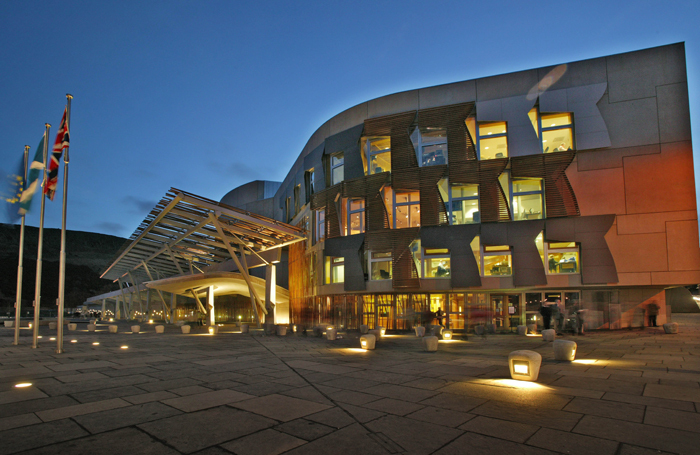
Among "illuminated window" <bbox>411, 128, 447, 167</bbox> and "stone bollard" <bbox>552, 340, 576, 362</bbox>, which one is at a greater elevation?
"illuminated window" <bbox>411, 128, 447, 167</bbox>

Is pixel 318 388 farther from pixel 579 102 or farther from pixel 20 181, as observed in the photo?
pixel 579 102

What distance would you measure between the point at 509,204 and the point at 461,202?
108 inches

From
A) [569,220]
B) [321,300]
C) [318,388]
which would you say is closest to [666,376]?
[318,388]

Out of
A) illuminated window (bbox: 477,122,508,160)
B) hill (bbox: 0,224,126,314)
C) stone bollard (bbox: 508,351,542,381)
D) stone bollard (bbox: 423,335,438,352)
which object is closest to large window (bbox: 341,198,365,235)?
illuminated window (bbox: 477,122,508,160)

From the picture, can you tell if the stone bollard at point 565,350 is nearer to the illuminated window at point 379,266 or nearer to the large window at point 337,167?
the illuminated window at point 379,266

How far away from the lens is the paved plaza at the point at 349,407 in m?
5.14

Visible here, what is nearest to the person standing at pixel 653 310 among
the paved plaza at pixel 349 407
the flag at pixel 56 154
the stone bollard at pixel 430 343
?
the paved plaza at pixel 349 407

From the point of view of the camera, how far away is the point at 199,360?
13.1 m

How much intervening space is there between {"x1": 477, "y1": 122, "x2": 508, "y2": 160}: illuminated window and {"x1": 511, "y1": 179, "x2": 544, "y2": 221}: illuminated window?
1995 millimetres

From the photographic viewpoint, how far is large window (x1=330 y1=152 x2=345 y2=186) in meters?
31.4

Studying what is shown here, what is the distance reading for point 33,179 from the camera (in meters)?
17.4

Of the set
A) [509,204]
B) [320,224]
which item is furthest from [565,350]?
[320,224]

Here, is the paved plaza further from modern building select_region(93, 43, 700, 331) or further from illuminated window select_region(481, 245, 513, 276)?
illuminated window select_region(481, 245, 513, 276)

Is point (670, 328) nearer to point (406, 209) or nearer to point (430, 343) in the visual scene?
point (430, 343)
